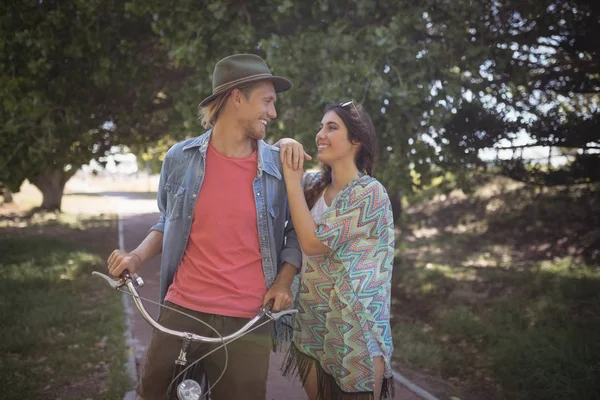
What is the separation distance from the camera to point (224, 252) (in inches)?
116

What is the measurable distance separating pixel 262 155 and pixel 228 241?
49cm

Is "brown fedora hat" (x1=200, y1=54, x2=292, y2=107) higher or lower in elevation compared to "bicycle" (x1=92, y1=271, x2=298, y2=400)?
higher

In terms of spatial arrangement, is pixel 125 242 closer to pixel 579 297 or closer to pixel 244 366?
pixel 579 297

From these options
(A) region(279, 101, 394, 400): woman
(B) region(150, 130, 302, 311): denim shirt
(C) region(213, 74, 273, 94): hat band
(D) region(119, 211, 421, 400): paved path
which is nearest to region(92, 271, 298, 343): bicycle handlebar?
(B) region(150, 130, 302, 311): denim shirt

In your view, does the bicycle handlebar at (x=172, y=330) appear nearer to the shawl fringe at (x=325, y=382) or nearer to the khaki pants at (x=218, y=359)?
the khaki pants at (x=218, y=359)

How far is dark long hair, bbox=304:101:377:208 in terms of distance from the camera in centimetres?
328

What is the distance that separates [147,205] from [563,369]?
84.2ft

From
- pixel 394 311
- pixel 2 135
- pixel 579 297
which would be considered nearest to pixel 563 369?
pixel 579 297

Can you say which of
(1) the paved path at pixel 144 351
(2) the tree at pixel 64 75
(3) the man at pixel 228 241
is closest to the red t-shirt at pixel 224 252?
(3) the man at pixel 228 241

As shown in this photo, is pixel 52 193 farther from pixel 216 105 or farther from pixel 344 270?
pixel 344 270

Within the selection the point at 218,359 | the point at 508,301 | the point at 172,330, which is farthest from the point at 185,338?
the point at 508,301

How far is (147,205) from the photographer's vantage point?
29.5 meters

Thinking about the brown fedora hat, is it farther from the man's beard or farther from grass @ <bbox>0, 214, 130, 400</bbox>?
grass @ <bbox>0, 214, 130, 400</bbox>

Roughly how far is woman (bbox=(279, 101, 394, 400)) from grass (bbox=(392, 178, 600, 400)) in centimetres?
325
